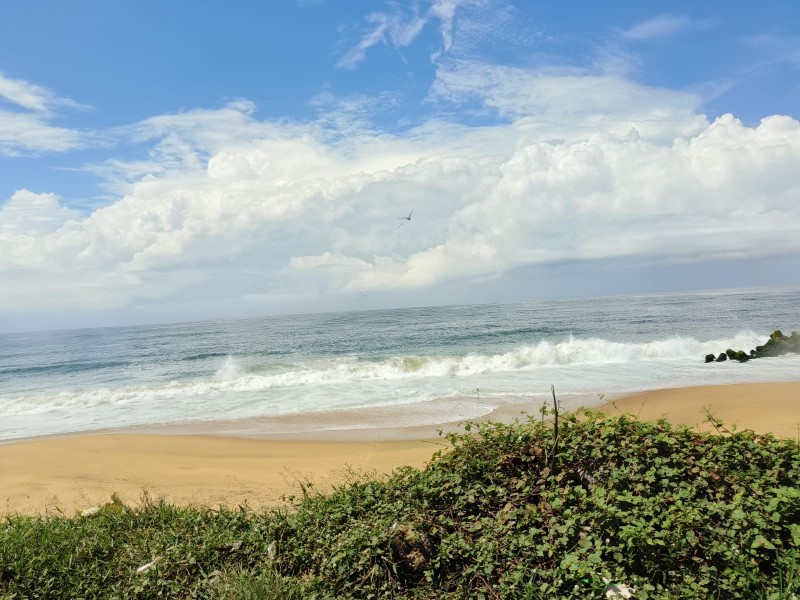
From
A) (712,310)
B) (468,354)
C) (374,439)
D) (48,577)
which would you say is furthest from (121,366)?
(712,310)

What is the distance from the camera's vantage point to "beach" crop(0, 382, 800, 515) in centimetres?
795

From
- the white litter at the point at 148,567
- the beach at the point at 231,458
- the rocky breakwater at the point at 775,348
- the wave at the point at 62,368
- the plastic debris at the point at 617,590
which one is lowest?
the rocky breakwater at the point at 775,348

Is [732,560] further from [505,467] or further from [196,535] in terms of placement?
[196,535]

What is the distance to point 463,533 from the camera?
4148 millimetres

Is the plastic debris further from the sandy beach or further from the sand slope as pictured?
the sandy beach

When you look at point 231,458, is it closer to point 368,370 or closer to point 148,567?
point 148,567

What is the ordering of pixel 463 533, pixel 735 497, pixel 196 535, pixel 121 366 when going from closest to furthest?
pixel 735 497 < pixel 463 533 < pixel 196 535 < pixel 121 366

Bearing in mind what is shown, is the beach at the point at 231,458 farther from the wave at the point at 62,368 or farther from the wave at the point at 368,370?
the wave at the point at 62,368


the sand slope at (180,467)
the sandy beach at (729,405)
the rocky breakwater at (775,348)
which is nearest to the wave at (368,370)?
the rocky breakwater at (775,348)

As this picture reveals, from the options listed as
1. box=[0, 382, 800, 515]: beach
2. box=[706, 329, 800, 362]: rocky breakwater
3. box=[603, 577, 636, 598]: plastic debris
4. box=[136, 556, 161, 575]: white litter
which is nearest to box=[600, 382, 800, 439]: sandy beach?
box=[0, 382, 800, 515]: beach

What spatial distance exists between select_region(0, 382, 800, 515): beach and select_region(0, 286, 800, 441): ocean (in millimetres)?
1619

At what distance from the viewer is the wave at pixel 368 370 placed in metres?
19.9

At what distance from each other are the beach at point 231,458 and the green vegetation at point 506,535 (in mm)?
1665

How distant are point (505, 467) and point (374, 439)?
273 inches
